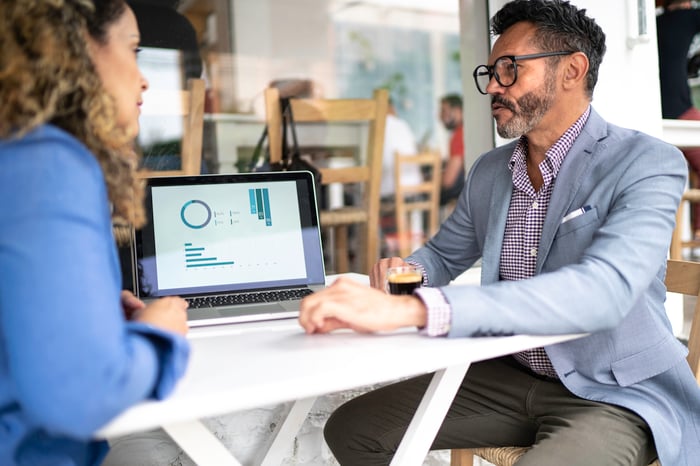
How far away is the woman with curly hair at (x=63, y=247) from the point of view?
736mm

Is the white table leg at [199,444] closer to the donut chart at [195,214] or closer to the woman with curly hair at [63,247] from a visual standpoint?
the woman with curly hair at [63,247]

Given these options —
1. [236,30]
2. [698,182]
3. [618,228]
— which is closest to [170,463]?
[618,228]

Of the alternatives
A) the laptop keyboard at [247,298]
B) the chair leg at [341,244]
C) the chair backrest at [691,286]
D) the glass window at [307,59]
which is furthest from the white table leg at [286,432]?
the glass window at [307,59]

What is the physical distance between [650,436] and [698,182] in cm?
374

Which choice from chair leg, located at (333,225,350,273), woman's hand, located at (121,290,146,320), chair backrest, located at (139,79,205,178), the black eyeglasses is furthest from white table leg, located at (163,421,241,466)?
chair leg, located at (333,225,350,273)

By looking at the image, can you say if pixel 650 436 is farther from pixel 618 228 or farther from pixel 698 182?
pixel 698 182

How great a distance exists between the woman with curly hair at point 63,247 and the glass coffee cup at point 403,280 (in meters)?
0.50

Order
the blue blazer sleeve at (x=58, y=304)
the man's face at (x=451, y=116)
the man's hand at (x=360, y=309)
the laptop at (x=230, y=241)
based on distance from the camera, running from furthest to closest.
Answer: the man's face at (x=451, y=116) → the laptop at (x=230, y=241) → the man's hand at (x=360, y=309) → the blue blazer sleeve at (x=58, y=304)

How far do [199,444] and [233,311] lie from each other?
18.3 inches

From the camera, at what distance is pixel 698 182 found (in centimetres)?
464

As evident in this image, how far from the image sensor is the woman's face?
3.17 ft

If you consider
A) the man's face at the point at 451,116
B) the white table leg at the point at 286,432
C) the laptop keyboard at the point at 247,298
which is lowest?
the white table leg at the point at 286,432

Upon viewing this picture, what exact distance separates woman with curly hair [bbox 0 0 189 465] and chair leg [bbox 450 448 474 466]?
2.83 ft

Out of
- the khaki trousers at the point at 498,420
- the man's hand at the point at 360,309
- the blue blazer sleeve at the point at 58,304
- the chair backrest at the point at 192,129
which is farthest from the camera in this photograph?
the chair backrest at the point at 192,129
